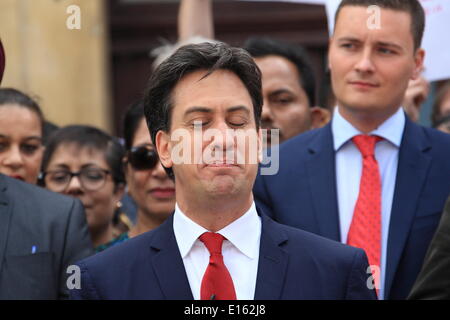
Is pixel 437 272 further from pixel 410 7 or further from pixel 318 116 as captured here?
pixel 318 116

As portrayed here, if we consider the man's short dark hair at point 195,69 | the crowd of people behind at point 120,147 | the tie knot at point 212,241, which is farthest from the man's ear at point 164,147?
the crowd of people behind at point 120,147

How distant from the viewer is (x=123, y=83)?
820cm

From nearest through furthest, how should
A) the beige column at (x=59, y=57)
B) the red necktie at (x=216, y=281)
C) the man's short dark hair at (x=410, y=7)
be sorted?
the red necktie at (x=216, y=281)
the man's short dark hair at (x=410, y=7)
the beige column at (x=59, y=57)

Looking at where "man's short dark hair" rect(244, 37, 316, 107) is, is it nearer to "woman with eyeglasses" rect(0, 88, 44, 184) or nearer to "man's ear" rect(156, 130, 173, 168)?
"woman with eyeglasses" rect(0, 88, 44, 184)

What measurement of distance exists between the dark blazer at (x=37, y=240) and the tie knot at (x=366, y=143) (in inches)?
45.5

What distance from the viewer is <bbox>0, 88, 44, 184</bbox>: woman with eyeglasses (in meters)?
4.43

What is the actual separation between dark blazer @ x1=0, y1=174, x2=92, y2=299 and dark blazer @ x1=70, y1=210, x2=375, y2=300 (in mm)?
791

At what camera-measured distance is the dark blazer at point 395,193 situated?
12.1 feet

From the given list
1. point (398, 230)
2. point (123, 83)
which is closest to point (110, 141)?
point (398, 230)

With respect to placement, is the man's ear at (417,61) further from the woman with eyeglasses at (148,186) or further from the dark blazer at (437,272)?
the dark blazer at (437,272)

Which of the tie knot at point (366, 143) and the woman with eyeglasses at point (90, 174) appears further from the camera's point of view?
the woman with eyeglasses at point (90, 174)

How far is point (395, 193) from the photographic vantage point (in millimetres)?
3789

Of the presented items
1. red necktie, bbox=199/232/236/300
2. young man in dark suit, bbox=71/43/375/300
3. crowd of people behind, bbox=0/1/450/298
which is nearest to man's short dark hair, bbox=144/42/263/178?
young man in dark suit, bbox=71/43/375/300

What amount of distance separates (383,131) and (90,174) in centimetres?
160
